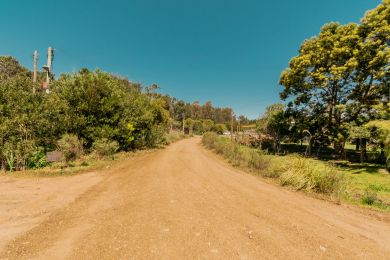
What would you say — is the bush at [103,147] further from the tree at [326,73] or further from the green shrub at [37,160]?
the tree at [326,73]

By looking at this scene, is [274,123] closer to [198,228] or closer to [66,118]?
[66,118]

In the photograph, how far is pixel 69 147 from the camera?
1112 centimetres

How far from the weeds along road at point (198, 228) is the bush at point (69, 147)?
493 cm

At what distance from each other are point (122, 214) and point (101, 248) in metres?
1.51

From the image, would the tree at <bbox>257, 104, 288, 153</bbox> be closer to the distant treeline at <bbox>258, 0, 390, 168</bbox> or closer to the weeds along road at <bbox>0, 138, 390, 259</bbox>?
the distant treeline at <bbox>258, 0, 390, 168</bbox>

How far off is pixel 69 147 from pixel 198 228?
32.2 feet

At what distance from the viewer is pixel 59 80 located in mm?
14875

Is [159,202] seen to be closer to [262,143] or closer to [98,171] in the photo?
[98,171]

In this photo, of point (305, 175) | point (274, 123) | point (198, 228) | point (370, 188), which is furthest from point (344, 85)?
point (198, 228)

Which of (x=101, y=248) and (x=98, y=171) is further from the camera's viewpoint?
(x=98, y=171)

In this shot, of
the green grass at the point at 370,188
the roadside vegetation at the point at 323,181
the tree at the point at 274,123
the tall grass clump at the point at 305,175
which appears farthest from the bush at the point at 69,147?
the tree at the point at 274,123

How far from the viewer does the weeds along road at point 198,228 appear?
3.52 meters

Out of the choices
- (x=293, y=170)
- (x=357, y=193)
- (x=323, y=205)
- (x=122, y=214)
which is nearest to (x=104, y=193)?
(x=122, y=214)

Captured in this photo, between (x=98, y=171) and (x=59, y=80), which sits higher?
(x=59, y=80)
